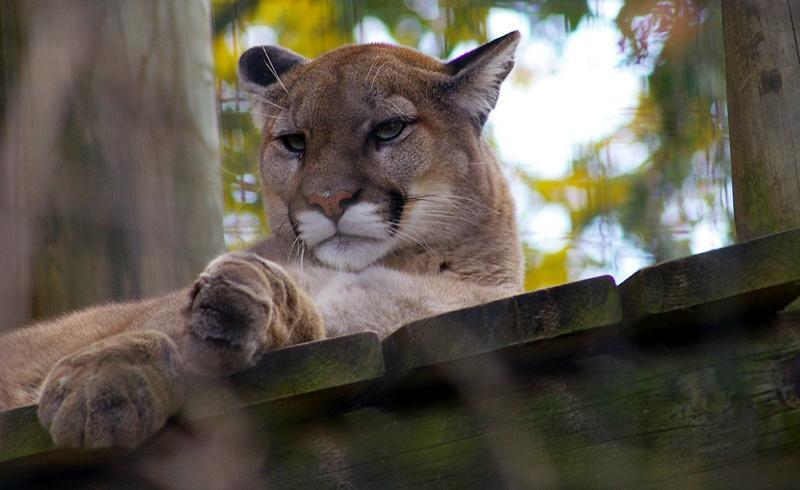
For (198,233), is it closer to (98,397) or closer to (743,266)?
(98,397)

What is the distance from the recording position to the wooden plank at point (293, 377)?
1.78 m

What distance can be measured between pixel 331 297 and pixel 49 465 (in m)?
0.97

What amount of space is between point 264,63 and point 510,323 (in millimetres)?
2028

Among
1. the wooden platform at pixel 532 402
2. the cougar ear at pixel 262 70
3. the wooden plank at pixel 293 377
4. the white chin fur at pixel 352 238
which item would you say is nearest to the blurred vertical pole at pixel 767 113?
the wooden platform at pixel 532 402


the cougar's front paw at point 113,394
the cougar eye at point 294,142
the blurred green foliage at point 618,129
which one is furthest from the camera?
the blurred green foliage at point 618,129

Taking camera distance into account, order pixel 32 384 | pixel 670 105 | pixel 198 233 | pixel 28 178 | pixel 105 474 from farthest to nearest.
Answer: pixel 670 105 → pixel 198 233 → pixel 28 178 → pixel 32 384 → pixel 105 474

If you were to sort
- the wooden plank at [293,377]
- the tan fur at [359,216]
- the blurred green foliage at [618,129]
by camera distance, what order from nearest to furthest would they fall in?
the wooden plank at [293,377], the tan fur at [359,216], the blurred green foliage at [618,129]

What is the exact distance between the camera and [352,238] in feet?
9.89

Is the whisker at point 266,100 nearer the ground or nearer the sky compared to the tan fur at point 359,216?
nearer the sky

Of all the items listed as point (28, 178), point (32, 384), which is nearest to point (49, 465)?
point (32, 384)

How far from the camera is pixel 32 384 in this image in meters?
2.52

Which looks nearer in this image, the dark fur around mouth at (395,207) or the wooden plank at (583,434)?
the wooden plank at (583,434)

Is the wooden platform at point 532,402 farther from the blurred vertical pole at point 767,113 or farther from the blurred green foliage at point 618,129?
the blurred green foliage at point 618,129

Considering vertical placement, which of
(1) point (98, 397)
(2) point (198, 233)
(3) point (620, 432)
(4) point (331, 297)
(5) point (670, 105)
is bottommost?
(3) point (620, 432)
